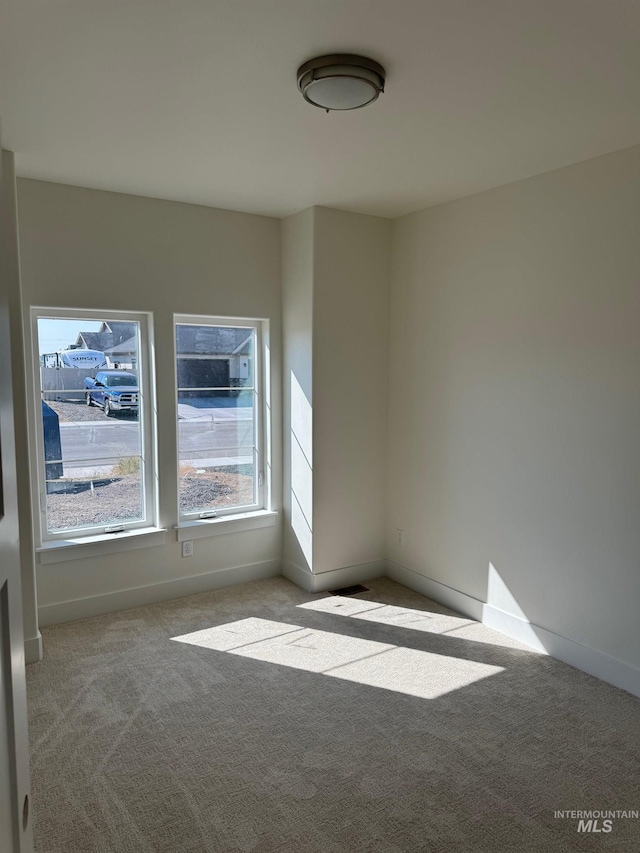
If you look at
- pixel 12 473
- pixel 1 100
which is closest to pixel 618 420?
pixel 12 473

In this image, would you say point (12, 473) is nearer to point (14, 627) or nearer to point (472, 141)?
point (14, 627)

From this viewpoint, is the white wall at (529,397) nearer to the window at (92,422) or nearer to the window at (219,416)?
the window at (219,416)

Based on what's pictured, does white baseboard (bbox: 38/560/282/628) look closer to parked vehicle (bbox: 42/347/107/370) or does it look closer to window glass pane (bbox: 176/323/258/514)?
window glass pane (bbox: 176/323/258/514)

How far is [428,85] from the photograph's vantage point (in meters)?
2.25

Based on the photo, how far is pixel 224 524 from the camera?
4.33 meters

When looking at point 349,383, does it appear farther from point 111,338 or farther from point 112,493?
point 112,493

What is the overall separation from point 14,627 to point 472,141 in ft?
Answer: 9.05

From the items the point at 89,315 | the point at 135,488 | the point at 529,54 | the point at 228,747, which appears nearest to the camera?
the point at 529,54

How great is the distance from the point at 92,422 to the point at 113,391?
9.6 inches

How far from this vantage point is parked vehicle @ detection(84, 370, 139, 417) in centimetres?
388

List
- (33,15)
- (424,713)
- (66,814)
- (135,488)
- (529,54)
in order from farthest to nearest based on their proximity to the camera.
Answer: (135,488) < (424,713) < (66,814) < (529,54) < (33,15)

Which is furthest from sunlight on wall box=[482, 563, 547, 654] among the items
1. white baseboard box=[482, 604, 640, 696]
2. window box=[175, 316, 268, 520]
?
window box=[175, 316, 268, 520]

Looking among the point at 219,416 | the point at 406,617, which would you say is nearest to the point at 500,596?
the point at 406,617

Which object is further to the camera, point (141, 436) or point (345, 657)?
point (141, 436)
